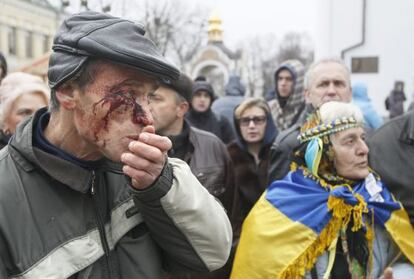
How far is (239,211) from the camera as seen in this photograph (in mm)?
3510

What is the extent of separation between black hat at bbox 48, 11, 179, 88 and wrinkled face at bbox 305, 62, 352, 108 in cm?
228

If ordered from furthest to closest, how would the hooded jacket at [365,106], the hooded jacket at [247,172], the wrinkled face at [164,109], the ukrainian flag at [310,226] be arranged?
the hooded jacket at [365,106]
the hooded jacket at [247,172]
the wrinkled face at [164,109]
the ukrainian flag at [310,226]

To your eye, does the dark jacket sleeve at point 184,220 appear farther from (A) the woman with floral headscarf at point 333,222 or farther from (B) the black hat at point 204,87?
(B) the black hat at point 204,87

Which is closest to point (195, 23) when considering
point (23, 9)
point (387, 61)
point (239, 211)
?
point (23, 9)

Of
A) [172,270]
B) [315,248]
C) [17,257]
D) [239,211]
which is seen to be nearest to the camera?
[17,257]

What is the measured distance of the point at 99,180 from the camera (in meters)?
1.42

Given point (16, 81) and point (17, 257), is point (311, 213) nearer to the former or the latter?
point (17, 257)

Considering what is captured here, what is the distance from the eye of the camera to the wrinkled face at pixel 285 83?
4.96 m

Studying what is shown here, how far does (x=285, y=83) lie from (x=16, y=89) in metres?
2.70

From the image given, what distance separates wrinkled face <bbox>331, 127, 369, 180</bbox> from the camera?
8.46 feet

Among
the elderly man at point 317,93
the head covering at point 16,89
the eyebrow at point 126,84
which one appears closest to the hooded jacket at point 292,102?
the elderly man at point 317,93

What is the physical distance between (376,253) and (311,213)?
1.24 ft

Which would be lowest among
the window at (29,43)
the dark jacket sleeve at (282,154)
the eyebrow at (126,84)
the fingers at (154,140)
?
the dark jacket sleeve at (282,154)

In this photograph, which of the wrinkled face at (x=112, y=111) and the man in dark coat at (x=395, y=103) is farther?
the man in dark coat at (x=395, y=103)
